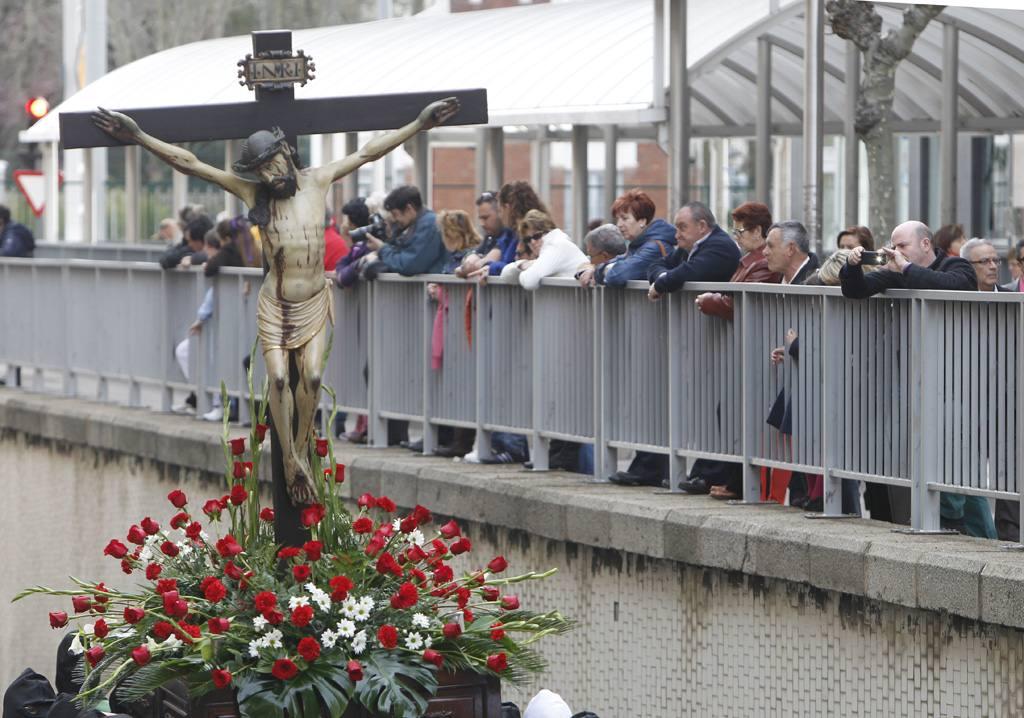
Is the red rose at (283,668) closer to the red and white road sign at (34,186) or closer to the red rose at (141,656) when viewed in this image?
the red rose at (141,656)

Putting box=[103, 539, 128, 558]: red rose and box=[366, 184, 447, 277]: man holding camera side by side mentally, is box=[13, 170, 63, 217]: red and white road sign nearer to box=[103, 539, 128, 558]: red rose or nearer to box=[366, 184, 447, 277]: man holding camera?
box=[366, 184, 447, 277]: man holding camera

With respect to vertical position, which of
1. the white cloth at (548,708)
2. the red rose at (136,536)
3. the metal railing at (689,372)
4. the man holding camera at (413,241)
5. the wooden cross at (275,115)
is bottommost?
the white cloth at (548,708)

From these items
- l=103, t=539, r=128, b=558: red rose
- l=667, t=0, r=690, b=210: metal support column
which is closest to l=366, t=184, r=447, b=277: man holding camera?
l=667, t=0, r=690, b=210: metal support column

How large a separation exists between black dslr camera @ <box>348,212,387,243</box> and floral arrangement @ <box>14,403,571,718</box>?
5.99m

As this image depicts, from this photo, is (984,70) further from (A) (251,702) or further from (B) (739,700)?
(A) (251,702)

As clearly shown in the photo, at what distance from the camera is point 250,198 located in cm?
919

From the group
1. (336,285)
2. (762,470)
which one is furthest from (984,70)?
(762,470)

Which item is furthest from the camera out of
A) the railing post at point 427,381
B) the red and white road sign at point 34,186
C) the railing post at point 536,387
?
the red and white road sign at point 34,186

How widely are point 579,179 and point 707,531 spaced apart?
14609 mm

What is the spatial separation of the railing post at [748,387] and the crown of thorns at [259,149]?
10.2 feet

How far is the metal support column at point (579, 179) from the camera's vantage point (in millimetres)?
24719

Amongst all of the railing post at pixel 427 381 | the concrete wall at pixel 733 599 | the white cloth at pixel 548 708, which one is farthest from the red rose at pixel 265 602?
the railing post at pixel 427 381

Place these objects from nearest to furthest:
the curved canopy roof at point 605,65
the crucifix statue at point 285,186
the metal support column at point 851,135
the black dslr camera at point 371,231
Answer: the crucifix statue at point 285,186, the black dslr camera at point 371,231, the curved canopy roof at point 605,65, the metal support column at point 851,135

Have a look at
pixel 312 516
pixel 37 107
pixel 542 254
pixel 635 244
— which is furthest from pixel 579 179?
pixel 312 516
